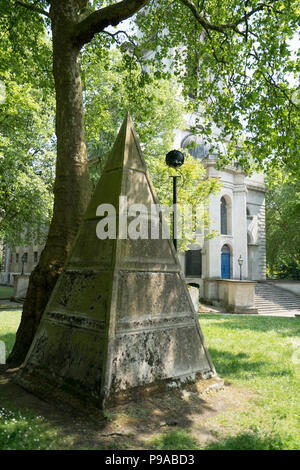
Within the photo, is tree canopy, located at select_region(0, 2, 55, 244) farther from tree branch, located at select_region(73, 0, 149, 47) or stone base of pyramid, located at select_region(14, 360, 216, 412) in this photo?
stone base of pyramid, located at select_region(14, 360, 216, 412)

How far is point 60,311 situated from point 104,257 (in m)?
0.90

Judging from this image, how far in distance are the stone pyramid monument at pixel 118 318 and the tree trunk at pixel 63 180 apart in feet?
2.62

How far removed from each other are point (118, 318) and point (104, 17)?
15.4 ft

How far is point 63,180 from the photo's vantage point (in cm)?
537

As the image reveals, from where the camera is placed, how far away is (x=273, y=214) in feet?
124

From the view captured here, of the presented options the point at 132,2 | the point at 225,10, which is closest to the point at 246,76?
the point at 225,10

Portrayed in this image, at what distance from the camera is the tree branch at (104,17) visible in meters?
5.31

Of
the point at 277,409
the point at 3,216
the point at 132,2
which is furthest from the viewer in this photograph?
the point at 3,216

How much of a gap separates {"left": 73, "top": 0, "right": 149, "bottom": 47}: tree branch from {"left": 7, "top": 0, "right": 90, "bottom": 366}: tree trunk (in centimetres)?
22

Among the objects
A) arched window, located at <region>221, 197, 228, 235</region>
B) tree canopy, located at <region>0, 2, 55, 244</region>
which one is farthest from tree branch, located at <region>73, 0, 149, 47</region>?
arched window, located at <region>221, 197, 228, 235</region>

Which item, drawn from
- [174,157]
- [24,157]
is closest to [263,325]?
[174,157]

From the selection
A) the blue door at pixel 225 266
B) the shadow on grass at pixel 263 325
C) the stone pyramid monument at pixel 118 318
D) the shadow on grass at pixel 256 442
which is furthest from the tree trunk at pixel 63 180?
the blue door at pixel 225 266

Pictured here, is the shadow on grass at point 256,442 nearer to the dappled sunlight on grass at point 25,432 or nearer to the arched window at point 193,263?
the dappled sunlight on grass at point 25,432

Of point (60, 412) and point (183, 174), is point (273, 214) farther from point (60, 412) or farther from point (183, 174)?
point (60, 412)
